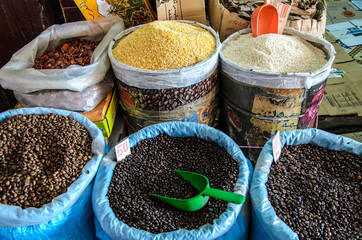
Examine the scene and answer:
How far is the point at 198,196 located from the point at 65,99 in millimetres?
917

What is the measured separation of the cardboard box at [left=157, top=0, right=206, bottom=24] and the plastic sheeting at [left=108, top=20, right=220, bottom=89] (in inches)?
18.2

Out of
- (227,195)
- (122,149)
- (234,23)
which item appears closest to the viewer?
(227,195)

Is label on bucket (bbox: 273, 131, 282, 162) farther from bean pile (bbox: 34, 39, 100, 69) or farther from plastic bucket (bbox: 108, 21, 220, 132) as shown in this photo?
bean pile (bbox: 34, 39, 100, 69)

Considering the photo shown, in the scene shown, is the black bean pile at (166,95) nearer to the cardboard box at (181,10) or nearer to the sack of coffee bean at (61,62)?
the sack of coffee bean at (61,62)

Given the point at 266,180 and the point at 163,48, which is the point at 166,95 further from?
the point at 266,180

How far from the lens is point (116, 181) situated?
4.02 feet

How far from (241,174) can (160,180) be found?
0.35m

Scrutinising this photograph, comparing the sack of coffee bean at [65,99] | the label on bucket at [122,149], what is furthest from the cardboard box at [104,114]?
the label on bucket at [122,149]

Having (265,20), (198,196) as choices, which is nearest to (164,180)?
(198,196)

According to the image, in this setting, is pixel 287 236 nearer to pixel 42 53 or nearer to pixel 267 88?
pixel 267 88

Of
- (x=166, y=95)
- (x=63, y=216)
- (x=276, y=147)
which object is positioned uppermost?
(x=166, y=95)

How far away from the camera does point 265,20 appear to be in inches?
66.7

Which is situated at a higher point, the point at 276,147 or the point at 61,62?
the point at 61,62

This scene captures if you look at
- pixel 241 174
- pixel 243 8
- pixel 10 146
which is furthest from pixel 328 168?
pixel 10 146
